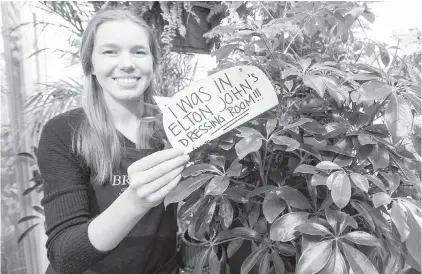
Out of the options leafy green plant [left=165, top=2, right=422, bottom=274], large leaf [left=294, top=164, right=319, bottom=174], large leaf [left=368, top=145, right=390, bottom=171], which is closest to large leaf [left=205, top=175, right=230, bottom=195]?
leafy green plant [left=165, top=2, right=422, bottom=274]

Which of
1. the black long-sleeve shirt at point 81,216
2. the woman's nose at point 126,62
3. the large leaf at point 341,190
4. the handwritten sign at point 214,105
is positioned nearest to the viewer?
the large leaf at point 341,190

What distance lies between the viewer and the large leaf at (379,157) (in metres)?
0.45

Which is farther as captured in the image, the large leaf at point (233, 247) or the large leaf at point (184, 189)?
the large leaf at point (233, 247)

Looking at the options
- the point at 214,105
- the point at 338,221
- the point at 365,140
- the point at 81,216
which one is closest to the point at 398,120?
the point at 365,140

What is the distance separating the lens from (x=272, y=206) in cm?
47

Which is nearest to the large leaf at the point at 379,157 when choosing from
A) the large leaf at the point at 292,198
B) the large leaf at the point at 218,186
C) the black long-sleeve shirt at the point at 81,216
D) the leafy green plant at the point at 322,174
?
the leafy green plant at the point at 322,174

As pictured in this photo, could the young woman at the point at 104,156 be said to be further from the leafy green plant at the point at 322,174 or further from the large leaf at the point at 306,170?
the large leaf at the point at 306,170

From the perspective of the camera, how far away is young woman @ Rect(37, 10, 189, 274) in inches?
25.4

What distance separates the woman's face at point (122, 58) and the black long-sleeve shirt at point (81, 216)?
0.14 metres

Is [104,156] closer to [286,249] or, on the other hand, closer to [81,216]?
[81,216]

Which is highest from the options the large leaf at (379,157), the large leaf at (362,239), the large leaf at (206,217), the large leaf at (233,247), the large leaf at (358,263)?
the large leaf at (379,157)

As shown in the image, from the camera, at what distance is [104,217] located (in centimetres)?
55

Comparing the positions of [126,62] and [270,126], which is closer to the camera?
[270,126]

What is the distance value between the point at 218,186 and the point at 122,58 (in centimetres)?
43
